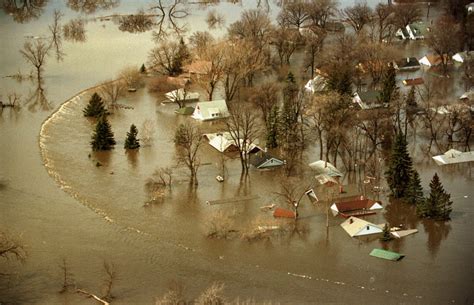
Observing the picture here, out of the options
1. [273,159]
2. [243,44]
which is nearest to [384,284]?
[273,159]

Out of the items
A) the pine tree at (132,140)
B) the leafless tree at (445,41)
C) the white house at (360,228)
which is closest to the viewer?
the white house at (360,228)

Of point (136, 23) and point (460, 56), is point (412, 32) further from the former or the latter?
point (136, 23)

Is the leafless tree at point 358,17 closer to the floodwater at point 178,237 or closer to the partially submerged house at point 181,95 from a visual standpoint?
the partially submerged house at point 181,95

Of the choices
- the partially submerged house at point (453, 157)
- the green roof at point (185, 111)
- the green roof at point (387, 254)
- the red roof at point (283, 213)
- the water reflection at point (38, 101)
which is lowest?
the green roof at point (387, 254)

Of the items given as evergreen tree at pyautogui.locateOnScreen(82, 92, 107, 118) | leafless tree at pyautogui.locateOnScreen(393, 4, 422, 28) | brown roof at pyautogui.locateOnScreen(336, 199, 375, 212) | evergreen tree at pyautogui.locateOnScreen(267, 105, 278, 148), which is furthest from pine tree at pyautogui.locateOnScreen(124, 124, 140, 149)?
leafless tree at pyautogui.locateOnScreen(393, 4, 422, 28)

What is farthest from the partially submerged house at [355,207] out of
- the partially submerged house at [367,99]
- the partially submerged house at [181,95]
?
the partially submerged house at [181,95]

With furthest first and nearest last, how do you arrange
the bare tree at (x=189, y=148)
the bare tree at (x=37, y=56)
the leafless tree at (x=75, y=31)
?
the leafless tree at (x=75, y=31)
the bare tree at (x=37, y=56)
the bare tree at (x=189, y=148)

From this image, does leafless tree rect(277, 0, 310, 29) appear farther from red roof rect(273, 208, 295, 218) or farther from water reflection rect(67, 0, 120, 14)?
red roof rect(273, 208, 295, 218)
